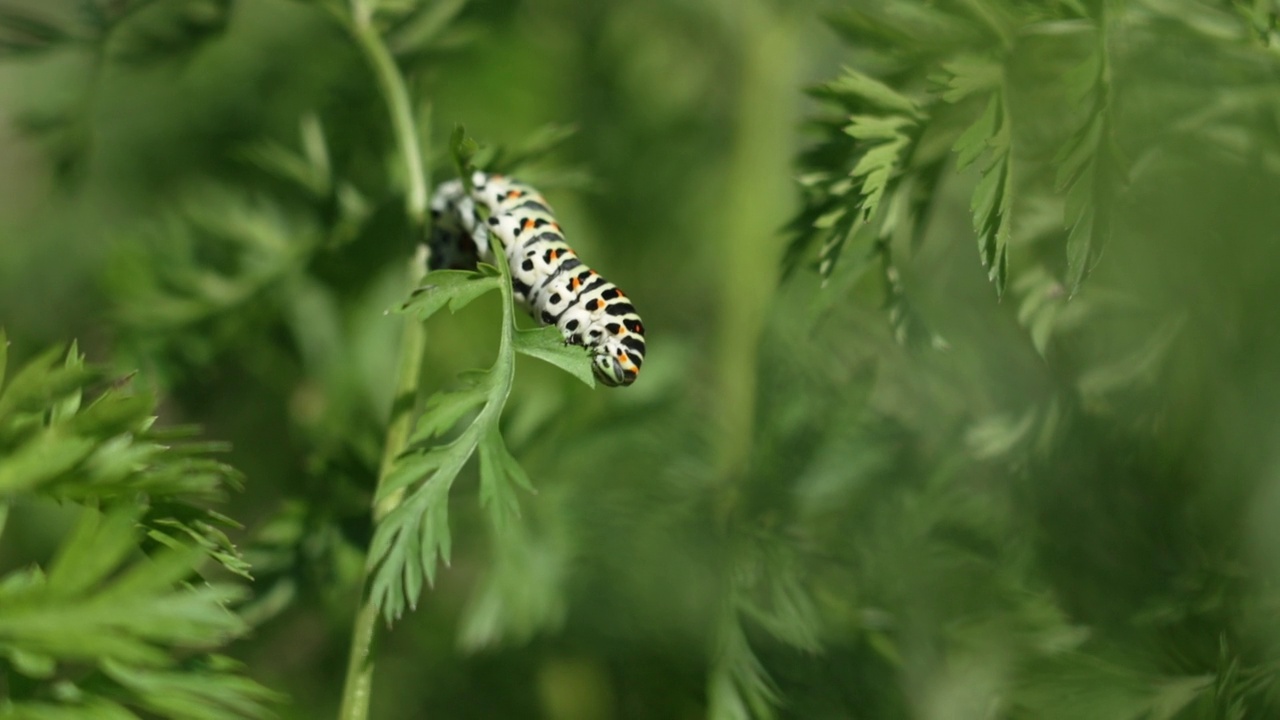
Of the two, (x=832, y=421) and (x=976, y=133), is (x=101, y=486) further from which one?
(x=832, y=421)

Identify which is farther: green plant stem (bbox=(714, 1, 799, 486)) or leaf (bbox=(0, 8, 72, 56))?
green plant stem (bbox=(714, 1, 799, 486))

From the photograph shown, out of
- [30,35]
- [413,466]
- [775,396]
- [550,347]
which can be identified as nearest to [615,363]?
[550,347]

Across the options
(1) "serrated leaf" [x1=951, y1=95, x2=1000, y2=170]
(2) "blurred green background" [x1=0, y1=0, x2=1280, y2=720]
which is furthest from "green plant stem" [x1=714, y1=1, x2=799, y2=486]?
(1) "serrated leaf" [x1=951, y1=95, x2=1000, y2=170]

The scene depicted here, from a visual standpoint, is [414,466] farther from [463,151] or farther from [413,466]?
[463,151]

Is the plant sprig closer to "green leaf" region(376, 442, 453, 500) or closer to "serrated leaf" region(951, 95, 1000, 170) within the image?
"green leaf" region(376, 442, 453, 500)

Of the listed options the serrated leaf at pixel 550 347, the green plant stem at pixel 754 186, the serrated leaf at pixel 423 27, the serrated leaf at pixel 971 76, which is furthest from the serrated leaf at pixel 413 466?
the green plant stem at pixel 754 186

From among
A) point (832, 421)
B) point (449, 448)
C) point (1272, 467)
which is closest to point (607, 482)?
point (832, 421)

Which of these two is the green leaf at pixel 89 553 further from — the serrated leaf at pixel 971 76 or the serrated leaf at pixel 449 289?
the serrated leaf at pixel 971 76
